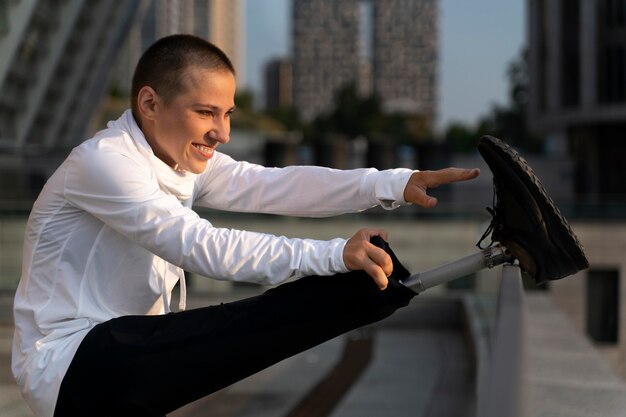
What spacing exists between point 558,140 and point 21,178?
134 feet

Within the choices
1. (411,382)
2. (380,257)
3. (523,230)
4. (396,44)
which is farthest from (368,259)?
(396,44)

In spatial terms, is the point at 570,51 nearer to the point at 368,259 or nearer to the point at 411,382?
the point at 411,382

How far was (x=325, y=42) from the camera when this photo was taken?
196m

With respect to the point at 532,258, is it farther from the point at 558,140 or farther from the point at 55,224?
the point at 558,140

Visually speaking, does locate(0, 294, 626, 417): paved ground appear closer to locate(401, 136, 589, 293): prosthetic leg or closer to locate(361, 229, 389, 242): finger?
locate(401, 136, 589, 293): prosthetic leg

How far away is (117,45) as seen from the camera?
175 feet

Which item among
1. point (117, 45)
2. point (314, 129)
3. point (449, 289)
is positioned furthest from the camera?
point (314, 129)

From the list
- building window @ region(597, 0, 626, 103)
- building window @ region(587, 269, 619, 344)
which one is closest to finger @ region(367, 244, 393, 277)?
building window @ region(587, 269, 619, 344)

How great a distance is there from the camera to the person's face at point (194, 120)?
214 centimetres

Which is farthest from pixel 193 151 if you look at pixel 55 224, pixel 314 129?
pixel 314 129

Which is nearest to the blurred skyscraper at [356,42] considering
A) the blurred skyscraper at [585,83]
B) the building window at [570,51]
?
the blurred skyscraper at [585,83]

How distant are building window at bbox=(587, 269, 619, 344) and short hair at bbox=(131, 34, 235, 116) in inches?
1133

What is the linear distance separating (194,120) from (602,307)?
97.1 ft

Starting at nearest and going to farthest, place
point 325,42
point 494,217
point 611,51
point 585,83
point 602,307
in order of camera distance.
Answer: point 494,217 → point 602,307 → point 611,51 → point 585,83 → point 325,42
